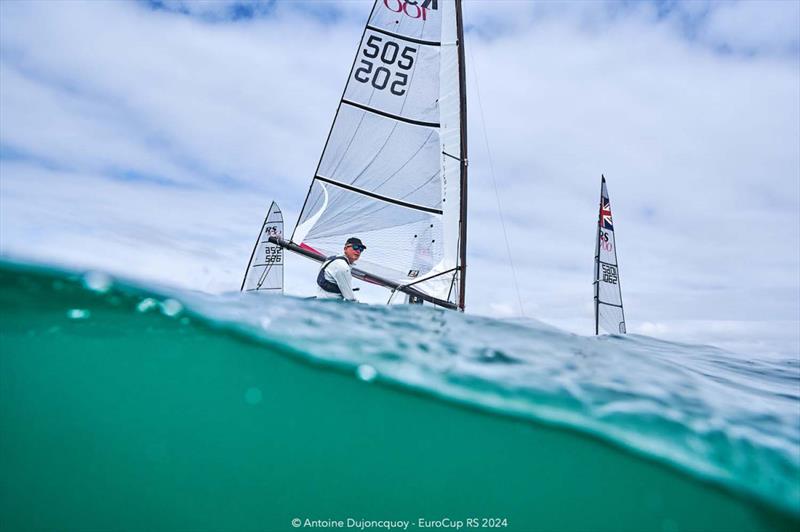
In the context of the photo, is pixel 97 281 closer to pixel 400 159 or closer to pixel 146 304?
pixel 146 304

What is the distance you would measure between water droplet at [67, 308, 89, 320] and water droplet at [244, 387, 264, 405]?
178cm

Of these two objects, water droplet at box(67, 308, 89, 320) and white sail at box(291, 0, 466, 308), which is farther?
white sail at box(291, 0, 466, 308)

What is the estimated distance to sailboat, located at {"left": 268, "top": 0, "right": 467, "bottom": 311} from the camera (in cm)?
1179

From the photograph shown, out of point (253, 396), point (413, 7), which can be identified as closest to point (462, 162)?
point (413, 7)

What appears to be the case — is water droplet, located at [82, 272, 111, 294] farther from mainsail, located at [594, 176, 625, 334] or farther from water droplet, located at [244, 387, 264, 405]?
mainsail, located at [594, 176, 625, 334]

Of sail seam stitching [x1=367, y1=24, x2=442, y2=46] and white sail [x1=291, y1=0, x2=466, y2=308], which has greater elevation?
sail seam stitching [x1=367, y1=24, x2=442, y2=46]

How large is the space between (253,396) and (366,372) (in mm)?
1390

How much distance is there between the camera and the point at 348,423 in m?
5.26

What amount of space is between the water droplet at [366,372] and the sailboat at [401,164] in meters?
6.61

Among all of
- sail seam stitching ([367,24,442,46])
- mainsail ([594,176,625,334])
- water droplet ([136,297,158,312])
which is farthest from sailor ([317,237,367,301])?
mainsail ([594,176,625,334])

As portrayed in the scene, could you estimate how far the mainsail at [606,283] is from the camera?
65.4 feet

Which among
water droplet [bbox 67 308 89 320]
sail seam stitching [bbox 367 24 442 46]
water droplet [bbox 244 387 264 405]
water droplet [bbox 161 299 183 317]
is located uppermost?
sail seam stitching [bbox 367 24 442 46]

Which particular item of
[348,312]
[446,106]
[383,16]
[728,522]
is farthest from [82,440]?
[383,16]

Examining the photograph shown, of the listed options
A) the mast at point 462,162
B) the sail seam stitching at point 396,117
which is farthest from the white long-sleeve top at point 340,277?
the sail seam stitching at point 396,117
